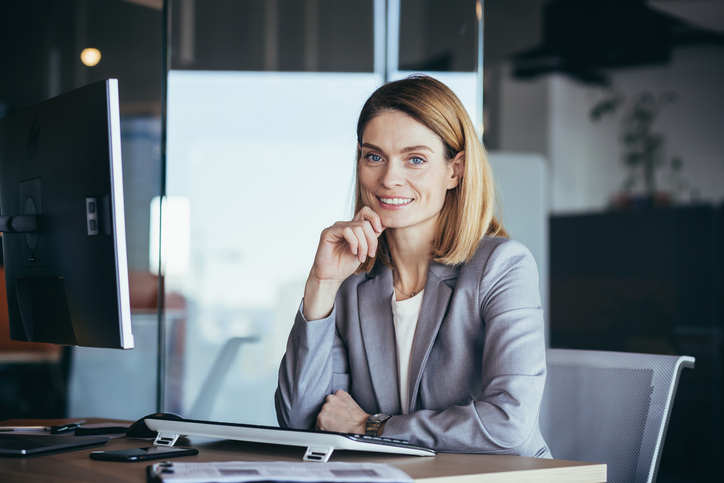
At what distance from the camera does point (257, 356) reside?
2752mm

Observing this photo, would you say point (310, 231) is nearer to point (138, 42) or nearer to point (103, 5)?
point (138, 42)

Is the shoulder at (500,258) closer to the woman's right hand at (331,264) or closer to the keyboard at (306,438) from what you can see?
the woman's right hand at (331,264)

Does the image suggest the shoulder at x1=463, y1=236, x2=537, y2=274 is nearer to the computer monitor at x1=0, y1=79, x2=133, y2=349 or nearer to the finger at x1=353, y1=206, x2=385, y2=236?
the finger at x1=353, y1=206, x2=385, y2=236

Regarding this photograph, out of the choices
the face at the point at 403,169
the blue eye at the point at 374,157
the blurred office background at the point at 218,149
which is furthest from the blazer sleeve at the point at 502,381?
the blurred office background at the point at 218,149

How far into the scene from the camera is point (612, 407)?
1444 millimetres

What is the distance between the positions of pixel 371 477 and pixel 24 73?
2.56m

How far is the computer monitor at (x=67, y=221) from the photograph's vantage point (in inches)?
44.6

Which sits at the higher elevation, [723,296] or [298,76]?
[298,76]

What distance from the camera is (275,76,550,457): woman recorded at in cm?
139

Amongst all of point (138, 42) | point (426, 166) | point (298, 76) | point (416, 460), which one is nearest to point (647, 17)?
point (298, 76)

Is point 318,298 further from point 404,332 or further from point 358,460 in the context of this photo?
point 358,460

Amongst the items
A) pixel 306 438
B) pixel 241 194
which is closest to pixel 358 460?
pixel 306 438

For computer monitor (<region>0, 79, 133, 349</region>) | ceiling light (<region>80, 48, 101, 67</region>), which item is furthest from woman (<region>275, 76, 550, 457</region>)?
ceiling light (<region>80, 48, 101, 67</region>)

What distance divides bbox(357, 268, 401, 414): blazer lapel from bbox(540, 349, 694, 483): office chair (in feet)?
1.16
